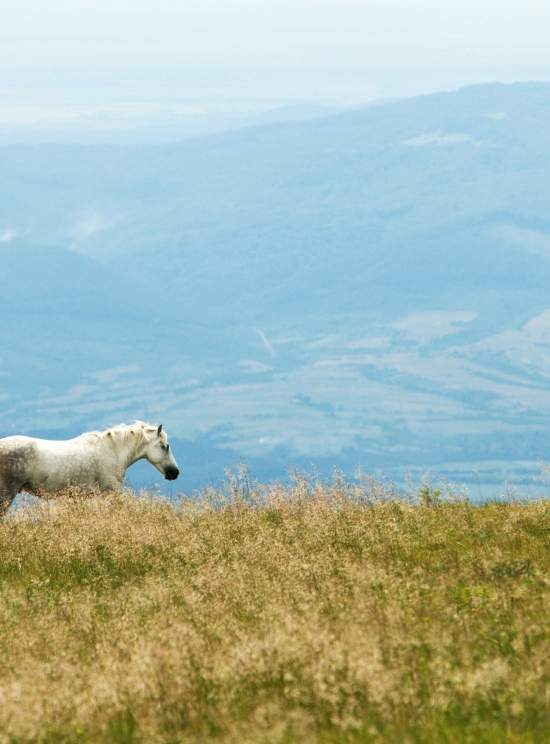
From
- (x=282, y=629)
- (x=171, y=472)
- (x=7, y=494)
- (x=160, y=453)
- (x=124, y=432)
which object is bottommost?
(x=282, y=629)

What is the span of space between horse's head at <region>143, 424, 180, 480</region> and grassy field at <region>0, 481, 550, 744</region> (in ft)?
21.9

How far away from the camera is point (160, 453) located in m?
20.8

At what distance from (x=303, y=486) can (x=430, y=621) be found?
22.6ft

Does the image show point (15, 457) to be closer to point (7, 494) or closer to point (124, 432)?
point (7, 494)

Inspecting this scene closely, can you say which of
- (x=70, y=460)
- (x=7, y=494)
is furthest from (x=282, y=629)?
(x=70, y=460)

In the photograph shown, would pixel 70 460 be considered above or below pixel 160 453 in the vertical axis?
below

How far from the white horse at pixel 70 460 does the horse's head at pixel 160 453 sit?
45 mm

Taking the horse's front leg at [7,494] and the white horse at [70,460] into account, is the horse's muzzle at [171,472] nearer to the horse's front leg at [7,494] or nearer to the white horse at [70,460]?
the white horse at [70,460]

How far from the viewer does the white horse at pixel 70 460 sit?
61.7 ft

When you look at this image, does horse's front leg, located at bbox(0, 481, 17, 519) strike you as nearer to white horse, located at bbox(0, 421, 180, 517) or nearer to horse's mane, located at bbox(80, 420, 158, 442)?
white horse, located at bbox(0, 421, 180, 517)

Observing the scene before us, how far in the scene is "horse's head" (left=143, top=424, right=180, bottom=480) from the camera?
20.7 m

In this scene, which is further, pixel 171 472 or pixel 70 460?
pixel 171 472

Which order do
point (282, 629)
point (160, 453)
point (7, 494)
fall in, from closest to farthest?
point (282, 629), point (7, 494), point (160, 453)

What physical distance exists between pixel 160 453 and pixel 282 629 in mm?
12872
